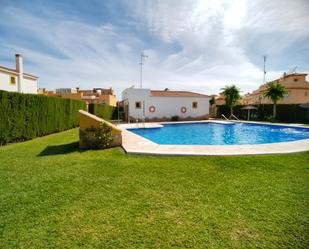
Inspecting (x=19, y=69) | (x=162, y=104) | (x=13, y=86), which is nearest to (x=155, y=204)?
(x=162, y=104)

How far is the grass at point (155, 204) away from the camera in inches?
107

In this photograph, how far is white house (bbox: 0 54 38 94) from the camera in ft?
75.0

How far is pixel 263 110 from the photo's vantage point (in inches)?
1200

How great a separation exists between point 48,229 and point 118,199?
1.34m

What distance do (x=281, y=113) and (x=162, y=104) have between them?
18.2 m

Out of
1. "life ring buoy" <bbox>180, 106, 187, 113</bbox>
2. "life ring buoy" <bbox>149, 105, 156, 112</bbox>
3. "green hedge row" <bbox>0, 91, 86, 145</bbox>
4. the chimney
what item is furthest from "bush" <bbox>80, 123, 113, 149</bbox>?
the chimney

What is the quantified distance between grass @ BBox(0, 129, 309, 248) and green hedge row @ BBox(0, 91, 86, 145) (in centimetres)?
434

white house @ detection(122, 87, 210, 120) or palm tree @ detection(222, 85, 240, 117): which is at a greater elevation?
palm tree @ detection(222, 85, 240, 117)

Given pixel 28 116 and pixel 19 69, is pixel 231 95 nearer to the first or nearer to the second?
pixel 28 116

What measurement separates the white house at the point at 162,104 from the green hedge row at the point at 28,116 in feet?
35.8

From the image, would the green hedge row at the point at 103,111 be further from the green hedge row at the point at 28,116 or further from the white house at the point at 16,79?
the white house at the point at 16,79

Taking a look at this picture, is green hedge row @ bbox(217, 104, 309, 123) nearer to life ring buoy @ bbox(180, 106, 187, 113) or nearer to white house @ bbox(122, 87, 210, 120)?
white house @ bbox(122, 87, 210, 120)

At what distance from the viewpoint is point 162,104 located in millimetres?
27625

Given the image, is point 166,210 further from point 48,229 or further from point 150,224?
point 48,229
